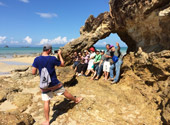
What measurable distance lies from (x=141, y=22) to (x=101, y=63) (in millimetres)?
3426

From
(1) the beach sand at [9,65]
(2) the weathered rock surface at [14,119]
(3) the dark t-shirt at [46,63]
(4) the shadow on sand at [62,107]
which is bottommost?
(4) the shadow on sand at [62,107]

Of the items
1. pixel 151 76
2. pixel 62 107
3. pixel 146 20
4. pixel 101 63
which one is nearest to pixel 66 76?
pixel 62 107

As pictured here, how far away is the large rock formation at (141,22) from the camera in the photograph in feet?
16.6

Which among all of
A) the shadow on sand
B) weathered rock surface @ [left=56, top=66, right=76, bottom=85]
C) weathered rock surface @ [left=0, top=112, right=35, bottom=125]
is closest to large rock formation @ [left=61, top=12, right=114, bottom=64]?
weathered rock surface @ [left=56, top=66, right=76, bottom=85]

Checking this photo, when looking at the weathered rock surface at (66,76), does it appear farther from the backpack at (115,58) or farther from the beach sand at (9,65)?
the beach sand at (9,65)

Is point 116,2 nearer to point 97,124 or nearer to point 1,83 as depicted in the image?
point 97,124

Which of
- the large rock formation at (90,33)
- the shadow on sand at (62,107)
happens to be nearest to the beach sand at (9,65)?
the large rock formation at (90,33)

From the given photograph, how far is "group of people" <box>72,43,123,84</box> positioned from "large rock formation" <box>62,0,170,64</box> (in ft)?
4.17

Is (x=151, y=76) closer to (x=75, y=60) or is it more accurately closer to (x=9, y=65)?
(x=75, y=60)

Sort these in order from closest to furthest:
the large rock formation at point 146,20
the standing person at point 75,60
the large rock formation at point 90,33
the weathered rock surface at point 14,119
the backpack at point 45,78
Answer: the weathered rock surface at point 14,119 < the backpack at point 45,78 < the large rock formation at point 146,20 < the large rock formation at point 90,33 < the standing person at point 75,60

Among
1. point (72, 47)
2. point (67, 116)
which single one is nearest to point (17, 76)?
point (72, 47)

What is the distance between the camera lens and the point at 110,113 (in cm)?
466

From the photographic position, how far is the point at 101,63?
28.0 feet

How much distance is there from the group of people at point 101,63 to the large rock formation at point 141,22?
1.27 metres
